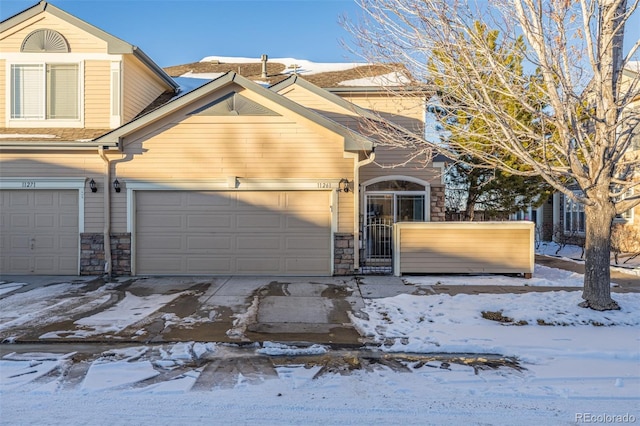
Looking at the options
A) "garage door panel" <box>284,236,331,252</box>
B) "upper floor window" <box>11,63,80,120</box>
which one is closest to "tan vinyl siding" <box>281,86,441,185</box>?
"garage door panel" <box>284,236,331,252</box>

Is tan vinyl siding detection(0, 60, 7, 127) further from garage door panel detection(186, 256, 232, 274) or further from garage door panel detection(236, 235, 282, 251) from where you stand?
garage door panel detection(236, 235, 282, 251)

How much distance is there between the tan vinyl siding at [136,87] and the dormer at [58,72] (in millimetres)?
157

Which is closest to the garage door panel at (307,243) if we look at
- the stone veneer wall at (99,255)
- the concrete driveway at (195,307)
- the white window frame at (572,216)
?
the concrete driveway at (195,307)

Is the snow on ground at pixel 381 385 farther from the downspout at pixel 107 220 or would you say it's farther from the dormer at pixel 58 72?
the dormer at pixel 58 72

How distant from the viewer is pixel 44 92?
1057 centimetres

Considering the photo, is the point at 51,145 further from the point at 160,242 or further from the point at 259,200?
the point at 259,200

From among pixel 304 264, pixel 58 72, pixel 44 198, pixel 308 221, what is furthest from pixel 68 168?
pixel 304 264

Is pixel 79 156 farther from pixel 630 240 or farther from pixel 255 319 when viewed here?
pixel 630 240

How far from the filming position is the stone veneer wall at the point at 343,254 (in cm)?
963

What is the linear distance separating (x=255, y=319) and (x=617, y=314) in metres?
5.61

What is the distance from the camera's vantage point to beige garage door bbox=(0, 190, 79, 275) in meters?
9.70

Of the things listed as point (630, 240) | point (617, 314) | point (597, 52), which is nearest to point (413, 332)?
point (617, 314)

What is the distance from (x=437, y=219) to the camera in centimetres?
1186

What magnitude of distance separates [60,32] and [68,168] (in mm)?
4016
